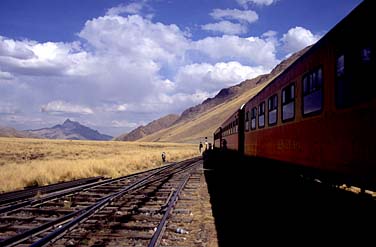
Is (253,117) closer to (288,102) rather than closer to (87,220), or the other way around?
(288,102)

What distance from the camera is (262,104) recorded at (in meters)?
15.0

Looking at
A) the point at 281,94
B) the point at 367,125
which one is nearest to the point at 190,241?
the point at 367,125

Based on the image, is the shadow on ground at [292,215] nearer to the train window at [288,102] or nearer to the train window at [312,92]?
the train window at [288,102]

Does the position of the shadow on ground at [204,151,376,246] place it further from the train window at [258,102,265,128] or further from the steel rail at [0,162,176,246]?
the steel rail at [0,162,176,246]

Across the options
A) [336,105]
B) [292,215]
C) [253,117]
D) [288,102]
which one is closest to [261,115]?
[253,117]

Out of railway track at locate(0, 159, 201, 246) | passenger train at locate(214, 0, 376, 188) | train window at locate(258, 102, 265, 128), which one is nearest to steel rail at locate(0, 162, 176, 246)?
railway track at locate(0, 159, 201, 246)

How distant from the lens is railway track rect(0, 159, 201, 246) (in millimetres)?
7703

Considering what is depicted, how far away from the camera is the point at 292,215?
400 inches

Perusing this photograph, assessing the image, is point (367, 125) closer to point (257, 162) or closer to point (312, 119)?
point (312, 119)

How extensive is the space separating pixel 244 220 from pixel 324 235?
7.59 feet

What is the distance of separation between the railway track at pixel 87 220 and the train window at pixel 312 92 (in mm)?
3503

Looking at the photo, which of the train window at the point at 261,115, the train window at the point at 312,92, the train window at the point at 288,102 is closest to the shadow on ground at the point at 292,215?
the train window at the point at 261,115

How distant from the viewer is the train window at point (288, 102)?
33.4ft

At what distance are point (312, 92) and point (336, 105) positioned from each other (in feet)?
5.38
